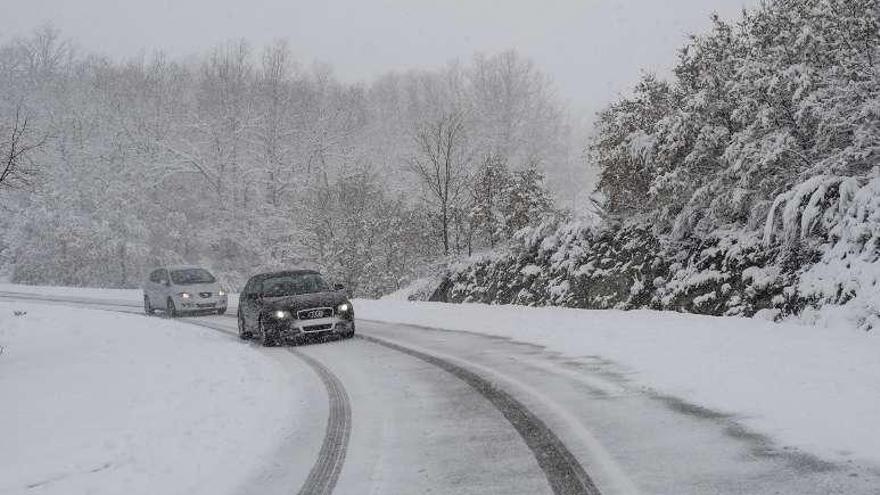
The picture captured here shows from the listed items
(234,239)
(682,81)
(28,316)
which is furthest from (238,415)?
(234,239)

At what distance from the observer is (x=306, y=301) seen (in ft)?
47.7

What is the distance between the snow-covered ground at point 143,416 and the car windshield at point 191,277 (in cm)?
749

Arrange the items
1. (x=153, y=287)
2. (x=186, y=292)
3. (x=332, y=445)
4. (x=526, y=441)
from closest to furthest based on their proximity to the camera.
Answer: (x=526, y=441) → (x=332, y=445) → (x=186, y=292) → (x=153, y=287)

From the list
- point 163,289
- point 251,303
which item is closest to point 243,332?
point 251,303

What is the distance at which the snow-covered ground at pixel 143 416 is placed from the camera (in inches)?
237

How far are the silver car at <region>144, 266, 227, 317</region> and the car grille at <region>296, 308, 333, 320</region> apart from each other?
10.8 meters

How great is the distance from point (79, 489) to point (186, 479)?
79cm

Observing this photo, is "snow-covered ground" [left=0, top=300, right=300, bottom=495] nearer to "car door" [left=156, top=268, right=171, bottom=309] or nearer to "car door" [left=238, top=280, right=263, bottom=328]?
"car door" [left=238, top=280, right=263, bottom=328]

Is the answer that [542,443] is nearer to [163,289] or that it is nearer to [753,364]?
[753,364]

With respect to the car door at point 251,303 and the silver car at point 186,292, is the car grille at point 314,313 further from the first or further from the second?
the silver car at point 186,292

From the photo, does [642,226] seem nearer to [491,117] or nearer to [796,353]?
[796,353]

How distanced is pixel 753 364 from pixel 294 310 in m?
8.51

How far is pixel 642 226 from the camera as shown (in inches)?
690

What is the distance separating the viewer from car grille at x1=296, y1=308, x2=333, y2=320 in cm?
1430
